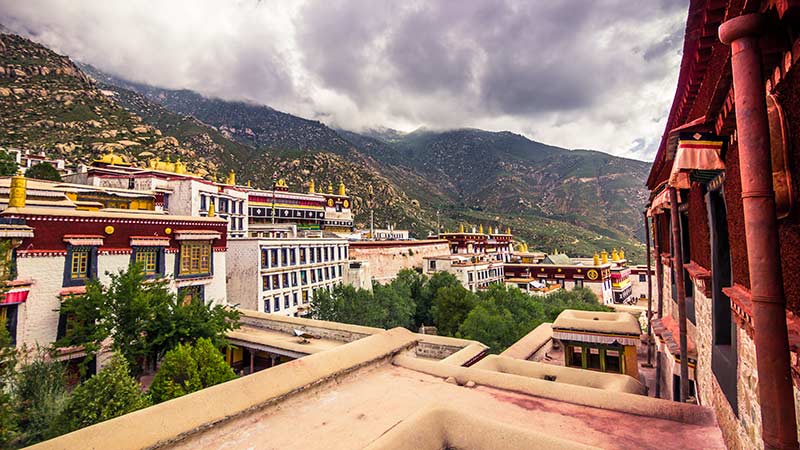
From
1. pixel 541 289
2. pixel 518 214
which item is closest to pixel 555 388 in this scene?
pixel 541 289

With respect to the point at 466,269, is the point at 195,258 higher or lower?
higher

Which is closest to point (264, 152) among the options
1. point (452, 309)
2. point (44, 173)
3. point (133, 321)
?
point (44, 173)

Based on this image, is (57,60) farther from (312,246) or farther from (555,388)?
(555,388)

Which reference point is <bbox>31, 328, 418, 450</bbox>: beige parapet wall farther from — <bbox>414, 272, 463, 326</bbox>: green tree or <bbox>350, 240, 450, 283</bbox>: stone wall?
<bbox>350, 240, 450, 283</bbox>: stone wall

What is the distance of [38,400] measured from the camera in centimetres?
Answer: 1180

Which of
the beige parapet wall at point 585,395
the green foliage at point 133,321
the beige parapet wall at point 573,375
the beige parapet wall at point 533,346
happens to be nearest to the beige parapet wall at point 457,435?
the beige parapet wall at point 585,395

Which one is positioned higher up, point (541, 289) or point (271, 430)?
point (271, 430)

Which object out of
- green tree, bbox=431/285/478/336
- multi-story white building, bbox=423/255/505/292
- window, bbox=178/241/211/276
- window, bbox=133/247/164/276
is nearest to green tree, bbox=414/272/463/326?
green tree, bbox=431/285/478/336

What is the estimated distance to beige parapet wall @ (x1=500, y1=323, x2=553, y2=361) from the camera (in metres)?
13.6

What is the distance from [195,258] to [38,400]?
33.8ft

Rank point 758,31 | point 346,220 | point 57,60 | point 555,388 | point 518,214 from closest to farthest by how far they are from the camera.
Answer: point 758,31, point 555,388, point 346,220, point 57,60, point 518,214

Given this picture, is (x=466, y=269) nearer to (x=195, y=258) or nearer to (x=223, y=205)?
(x=223, y=205)

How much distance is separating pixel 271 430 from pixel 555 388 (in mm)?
5469

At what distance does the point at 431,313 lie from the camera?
36938 millimetres
